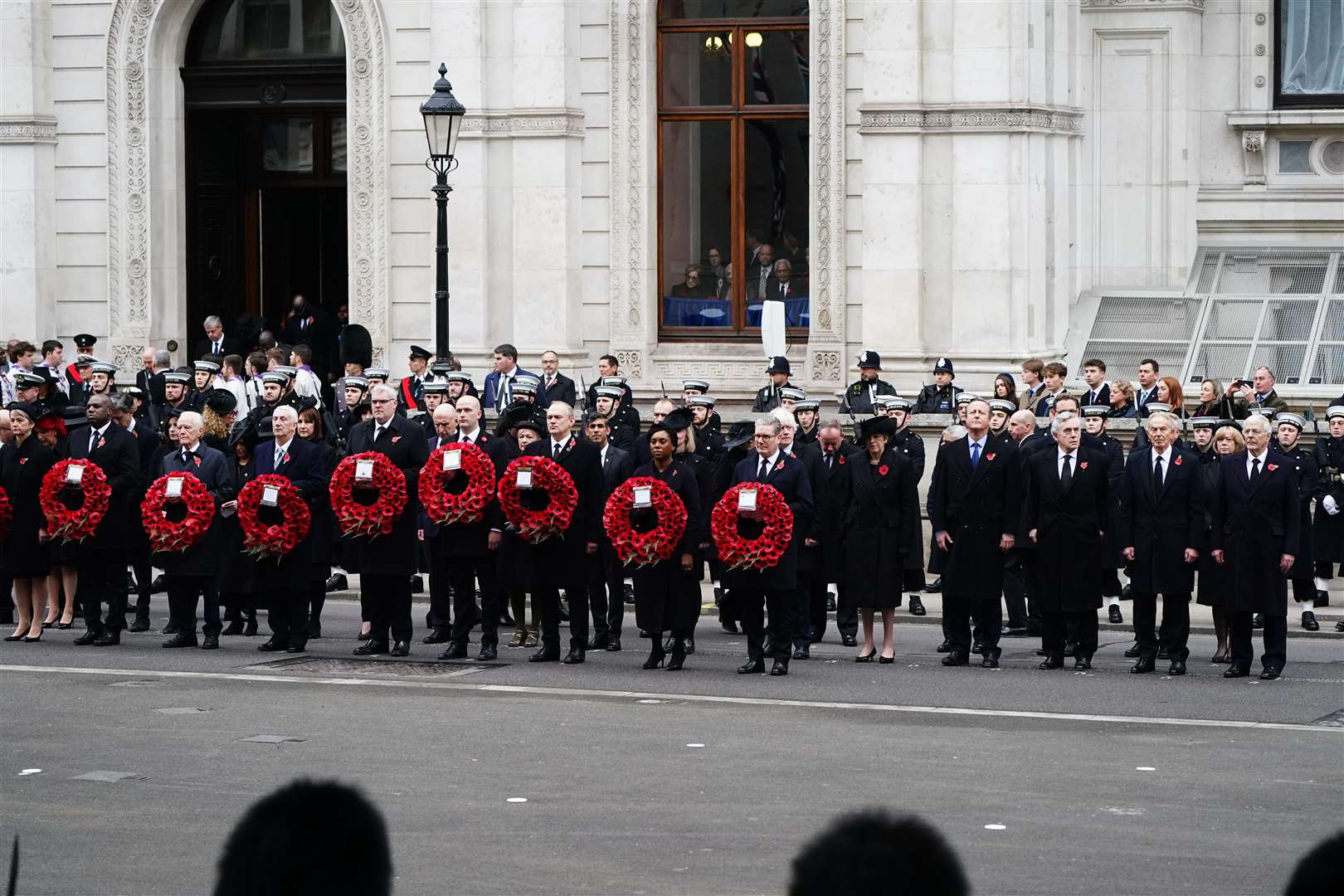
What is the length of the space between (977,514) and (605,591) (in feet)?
10.2

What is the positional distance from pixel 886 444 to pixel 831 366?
8.02 metres

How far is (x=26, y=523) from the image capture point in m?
18.4

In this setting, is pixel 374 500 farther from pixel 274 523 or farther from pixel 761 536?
pixel 761 536

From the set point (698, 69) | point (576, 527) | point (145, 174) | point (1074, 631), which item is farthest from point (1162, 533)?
point (145, 174)

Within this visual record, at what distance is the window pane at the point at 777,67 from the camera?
25922mm

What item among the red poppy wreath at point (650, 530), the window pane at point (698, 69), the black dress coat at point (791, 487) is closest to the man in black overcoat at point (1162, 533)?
the black dress coat at point (791, 487)

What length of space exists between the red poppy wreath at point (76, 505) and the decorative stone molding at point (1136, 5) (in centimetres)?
1341

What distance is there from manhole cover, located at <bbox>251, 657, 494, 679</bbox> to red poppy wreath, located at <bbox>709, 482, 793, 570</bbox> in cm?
205

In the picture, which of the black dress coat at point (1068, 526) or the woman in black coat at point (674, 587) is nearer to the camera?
the woman in black coat at point (674, 587)

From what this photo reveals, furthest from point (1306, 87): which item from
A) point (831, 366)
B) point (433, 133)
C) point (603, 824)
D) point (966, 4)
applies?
point (603, 824)

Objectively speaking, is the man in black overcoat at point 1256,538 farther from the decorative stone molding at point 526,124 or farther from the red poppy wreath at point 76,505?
the decorative stone molding at point 526,124

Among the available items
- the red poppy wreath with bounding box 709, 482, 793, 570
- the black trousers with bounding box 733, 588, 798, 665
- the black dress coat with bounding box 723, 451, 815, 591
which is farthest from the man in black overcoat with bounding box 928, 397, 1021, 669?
the red poppy wreath with bounding box 709, 482, 793, 570

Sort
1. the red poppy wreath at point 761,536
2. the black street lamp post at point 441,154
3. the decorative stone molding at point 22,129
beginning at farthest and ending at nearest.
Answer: the decorative stone molding at point 22,129 → the black street lamp post at point 441,154 → the red poppy wreath at point 761,536

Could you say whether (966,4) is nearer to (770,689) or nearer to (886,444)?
(886,444)
